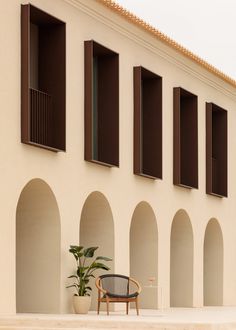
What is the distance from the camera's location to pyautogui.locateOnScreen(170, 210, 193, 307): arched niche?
27.6m

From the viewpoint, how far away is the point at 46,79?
20.8 meters

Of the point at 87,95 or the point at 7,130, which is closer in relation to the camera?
the point at 7,130

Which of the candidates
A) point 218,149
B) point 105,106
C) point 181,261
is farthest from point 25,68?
point 218,149

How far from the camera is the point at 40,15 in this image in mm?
20094

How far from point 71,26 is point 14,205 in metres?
4.52

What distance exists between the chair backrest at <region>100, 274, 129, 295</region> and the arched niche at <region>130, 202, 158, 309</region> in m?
3.46

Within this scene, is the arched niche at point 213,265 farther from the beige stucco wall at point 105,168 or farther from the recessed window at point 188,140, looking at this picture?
the recessed window at point 188,140

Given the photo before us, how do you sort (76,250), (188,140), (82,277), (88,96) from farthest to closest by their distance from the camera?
1. (188,140)
2. (88,96)
3. (82,277)
4. (76,250)

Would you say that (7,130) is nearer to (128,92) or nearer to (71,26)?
(71,26)

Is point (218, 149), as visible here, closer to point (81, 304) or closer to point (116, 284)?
point (116, 284)

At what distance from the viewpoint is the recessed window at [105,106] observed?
75.3 feet

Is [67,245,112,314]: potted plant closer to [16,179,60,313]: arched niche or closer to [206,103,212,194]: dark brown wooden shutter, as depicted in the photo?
[16,179,60,313]: arched niche

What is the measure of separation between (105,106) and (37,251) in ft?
14.2

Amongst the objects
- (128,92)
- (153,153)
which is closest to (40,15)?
(128,92)
